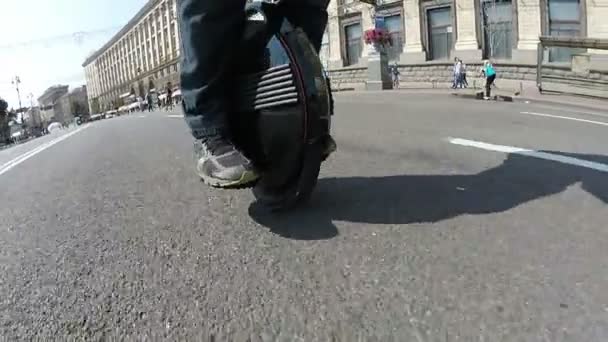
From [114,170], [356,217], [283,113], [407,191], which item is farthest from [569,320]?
[114,170]

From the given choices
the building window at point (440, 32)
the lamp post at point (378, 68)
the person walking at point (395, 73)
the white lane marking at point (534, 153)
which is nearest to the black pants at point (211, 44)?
the white lane marking at point (534, 153)

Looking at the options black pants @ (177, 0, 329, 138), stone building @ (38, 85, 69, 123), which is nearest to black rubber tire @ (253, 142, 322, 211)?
black pants @ (177, 0, 329, 138)

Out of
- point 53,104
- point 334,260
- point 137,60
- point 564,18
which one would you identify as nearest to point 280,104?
point 334,260

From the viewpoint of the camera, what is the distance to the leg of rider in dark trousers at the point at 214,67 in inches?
72.6

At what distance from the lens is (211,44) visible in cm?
189

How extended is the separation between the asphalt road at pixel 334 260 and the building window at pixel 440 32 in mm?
28555

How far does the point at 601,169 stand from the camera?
9.18 ft

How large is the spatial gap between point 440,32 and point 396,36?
3.23m

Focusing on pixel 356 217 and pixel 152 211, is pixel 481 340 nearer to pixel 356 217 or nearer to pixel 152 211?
pixel 356 217

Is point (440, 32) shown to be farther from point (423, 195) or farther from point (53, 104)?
point (53, 104)

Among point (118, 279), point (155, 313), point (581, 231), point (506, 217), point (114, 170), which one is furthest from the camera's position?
point (114, 170)

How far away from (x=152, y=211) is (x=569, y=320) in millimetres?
1867

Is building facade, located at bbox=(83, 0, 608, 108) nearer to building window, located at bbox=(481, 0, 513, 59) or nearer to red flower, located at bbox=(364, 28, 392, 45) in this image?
building window, located at bbox=(481, 0, 513, 59)

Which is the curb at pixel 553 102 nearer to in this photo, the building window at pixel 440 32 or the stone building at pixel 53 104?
the building window at pixel 440 32
